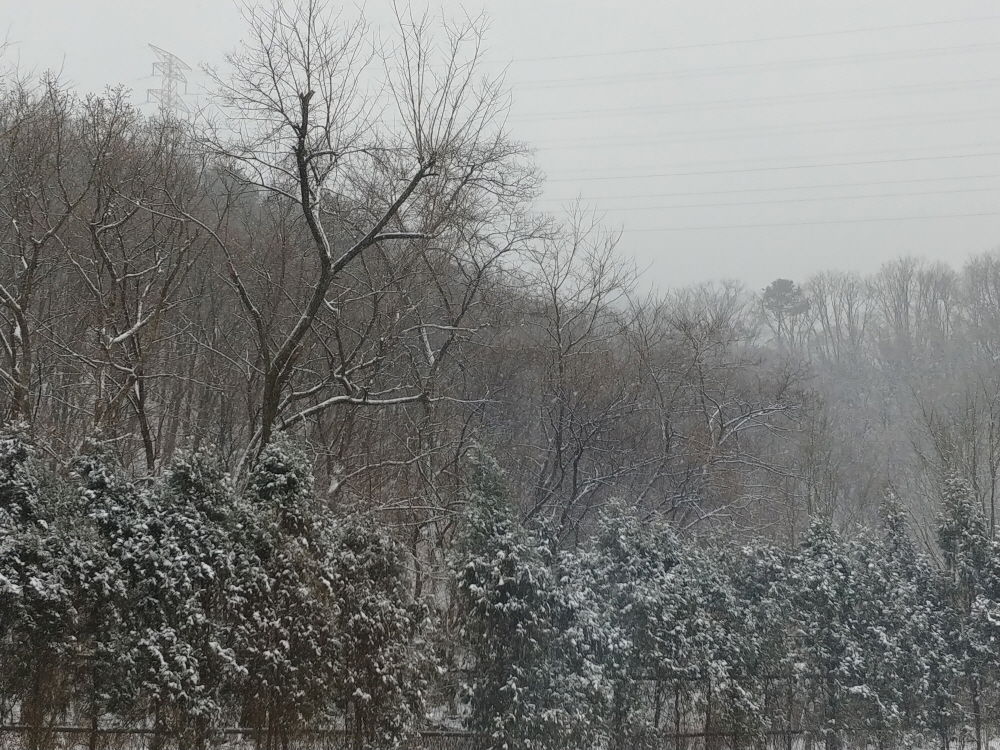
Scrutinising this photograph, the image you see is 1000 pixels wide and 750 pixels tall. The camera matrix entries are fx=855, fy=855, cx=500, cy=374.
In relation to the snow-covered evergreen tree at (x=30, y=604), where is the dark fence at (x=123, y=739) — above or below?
below

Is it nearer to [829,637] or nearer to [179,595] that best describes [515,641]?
[179,595]

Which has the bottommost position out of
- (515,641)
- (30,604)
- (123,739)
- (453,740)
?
(453,740)

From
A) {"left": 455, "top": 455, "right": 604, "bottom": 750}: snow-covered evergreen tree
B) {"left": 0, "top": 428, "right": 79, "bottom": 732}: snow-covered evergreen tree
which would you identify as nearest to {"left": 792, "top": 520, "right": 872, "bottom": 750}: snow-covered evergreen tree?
{"left": 455, "top": 455, "right": 604, "bottom": 750}: snow-covered evergreen tree

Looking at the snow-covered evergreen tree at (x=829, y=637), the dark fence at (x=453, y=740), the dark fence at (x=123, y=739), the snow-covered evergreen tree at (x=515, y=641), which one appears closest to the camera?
the dark fence at (x=123, y=739)

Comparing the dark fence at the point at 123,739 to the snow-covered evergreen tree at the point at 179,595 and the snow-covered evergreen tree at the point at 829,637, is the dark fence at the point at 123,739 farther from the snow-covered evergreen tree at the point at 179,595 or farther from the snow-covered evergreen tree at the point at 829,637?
the snow-covered evergreen tree at the point at 829,637

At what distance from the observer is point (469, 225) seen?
48.8 ft

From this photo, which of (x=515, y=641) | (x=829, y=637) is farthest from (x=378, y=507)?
(x=829, y=637)

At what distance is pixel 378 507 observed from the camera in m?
9.95

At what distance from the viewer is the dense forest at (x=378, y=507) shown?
24.6 feet

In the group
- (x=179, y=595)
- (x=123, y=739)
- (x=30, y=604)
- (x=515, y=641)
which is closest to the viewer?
(x=30, y=604)

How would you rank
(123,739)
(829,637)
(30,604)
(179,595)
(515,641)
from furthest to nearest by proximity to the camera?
(829,637) < (515,641) < (179,595) < (123,739) < (30,604)

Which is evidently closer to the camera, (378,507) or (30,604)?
(30,604)

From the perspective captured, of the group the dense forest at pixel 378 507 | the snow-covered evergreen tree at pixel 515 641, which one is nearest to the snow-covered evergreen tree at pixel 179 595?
the dense forest at pixel 378 507

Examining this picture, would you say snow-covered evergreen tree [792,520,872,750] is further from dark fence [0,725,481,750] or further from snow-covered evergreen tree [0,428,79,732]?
snow-covered evergreen tree [0,428,79,732]
